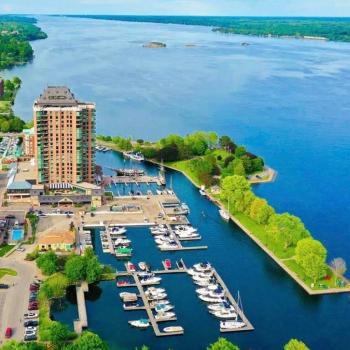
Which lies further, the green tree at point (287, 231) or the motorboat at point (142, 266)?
the green tree at point (287, 231)

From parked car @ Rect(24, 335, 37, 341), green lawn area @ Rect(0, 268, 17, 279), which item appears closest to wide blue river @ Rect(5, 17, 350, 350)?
parked car @ Rect(24, 335, 37, 341)

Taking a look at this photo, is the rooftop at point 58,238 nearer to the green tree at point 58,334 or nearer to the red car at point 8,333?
the red car at point 8,333

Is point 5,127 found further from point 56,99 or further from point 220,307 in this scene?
point 220,307

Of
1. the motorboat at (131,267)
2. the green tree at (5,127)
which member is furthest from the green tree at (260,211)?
the green tree at (5,127)

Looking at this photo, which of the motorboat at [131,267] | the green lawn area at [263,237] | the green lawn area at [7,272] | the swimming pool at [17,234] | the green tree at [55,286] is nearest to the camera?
the green tree at [55,286]

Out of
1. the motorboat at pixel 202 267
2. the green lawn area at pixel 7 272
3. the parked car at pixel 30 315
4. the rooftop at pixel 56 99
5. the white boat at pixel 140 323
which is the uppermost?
the rooftop at pixel 56 99

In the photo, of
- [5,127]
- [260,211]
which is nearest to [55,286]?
[260,211]
